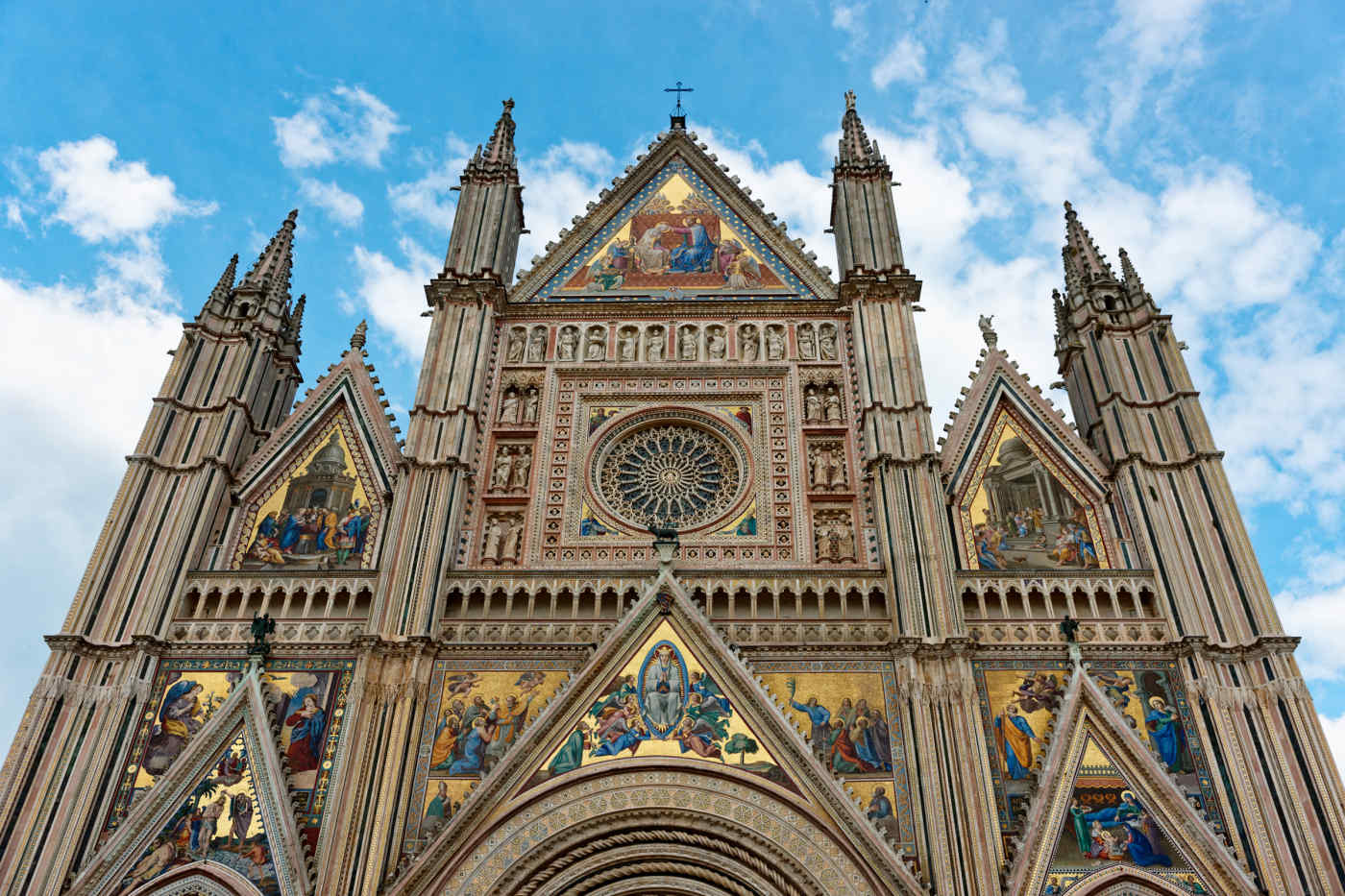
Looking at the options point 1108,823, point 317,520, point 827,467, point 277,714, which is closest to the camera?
point 1108,823

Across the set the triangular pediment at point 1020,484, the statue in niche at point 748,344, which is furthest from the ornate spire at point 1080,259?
the statue in niche at point 748,344

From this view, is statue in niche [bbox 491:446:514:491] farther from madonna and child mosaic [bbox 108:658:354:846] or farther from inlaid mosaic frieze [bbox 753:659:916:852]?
inlaid mosaic frieze [bbox 753:659:916:852]

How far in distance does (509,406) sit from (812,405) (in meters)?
5.55

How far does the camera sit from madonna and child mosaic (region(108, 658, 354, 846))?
14.4 metres

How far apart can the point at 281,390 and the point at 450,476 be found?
533 centimetres

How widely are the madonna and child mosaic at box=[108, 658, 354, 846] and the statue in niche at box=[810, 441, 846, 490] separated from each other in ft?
26.8

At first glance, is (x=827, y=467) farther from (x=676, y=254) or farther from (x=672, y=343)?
(x=676, y=254)

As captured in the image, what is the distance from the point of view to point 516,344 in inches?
791

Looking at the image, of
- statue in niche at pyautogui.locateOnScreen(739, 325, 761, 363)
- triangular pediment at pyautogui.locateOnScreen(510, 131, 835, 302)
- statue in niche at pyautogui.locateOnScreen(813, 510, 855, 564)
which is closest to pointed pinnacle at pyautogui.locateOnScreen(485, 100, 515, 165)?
triangular pediment at pyautogui.locateOnScreen(510, 131, 835, 302)

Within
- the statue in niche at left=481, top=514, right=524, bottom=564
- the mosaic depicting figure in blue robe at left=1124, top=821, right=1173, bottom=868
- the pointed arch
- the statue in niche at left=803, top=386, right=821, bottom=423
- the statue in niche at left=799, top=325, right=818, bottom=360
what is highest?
the statue in niche at left=799, top=325, right=818, bottom=360

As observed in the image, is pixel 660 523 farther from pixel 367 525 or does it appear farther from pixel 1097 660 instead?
pixel 1097 660

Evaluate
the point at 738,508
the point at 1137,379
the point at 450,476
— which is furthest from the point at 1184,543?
the point at 450,476

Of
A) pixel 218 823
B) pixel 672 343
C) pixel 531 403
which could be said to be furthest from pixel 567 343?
pixel 218 823

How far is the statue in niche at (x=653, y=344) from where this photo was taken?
65.2 ft
